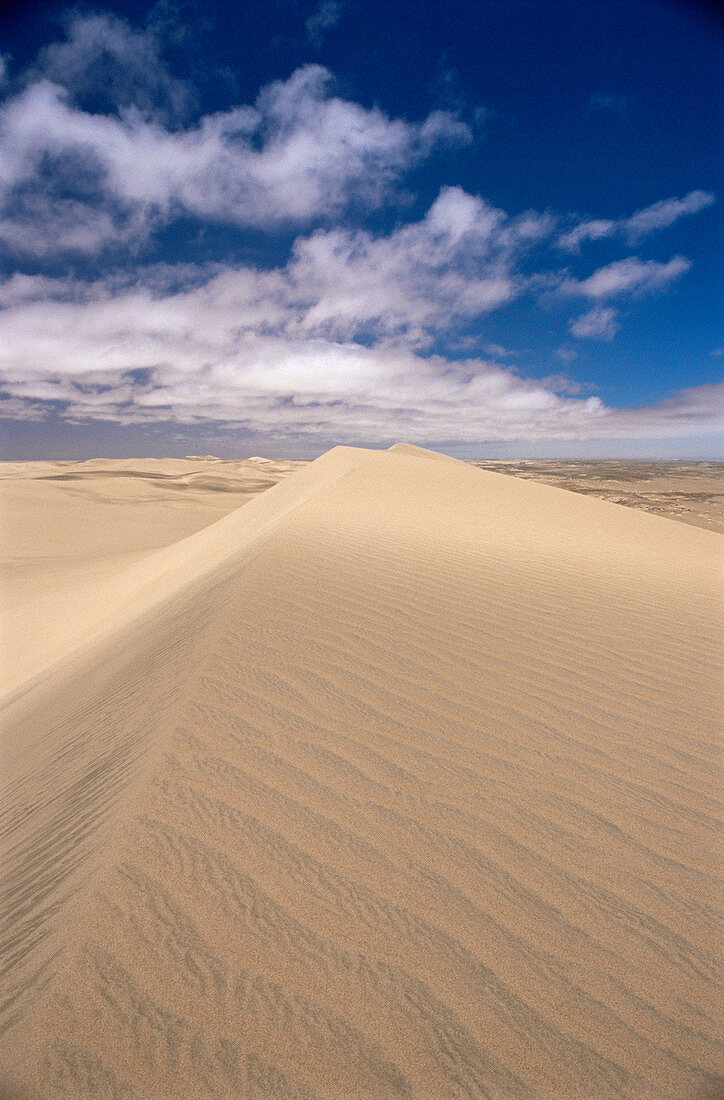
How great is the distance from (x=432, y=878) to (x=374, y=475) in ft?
31.0

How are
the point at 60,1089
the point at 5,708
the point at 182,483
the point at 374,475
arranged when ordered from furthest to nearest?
the point at 182,483
the point at 374,475
the point at 5,708
the point at 60,1089

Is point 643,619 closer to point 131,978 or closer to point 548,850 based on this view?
point 548,850

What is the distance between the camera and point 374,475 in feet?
35.0

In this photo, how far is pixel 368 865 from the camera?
164 centimetres

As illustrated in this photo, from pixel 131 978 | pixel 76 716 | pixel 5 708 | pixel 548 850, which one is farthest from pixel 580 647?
pixel 5 708

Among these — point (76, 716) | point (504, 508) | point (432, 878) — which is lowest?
point (76, 716)

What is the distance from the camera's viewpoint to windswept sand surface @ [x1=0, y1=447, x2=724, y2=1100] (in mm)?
1212

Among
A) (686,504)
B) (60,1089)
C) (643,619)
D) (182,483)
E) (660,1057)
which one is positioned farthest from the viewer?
(182,483)

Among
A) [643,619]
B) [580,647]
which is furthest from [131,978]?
[643,619]

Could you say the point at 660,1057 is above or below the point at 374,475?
below

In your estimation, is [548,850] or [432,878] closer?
[432,878]

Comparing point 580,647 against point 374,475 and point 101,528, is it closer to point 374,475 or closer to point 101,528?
point 374,475

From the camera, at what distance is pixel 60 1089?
3.62ft

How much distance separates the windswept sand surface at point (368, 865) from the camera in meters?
1.21
